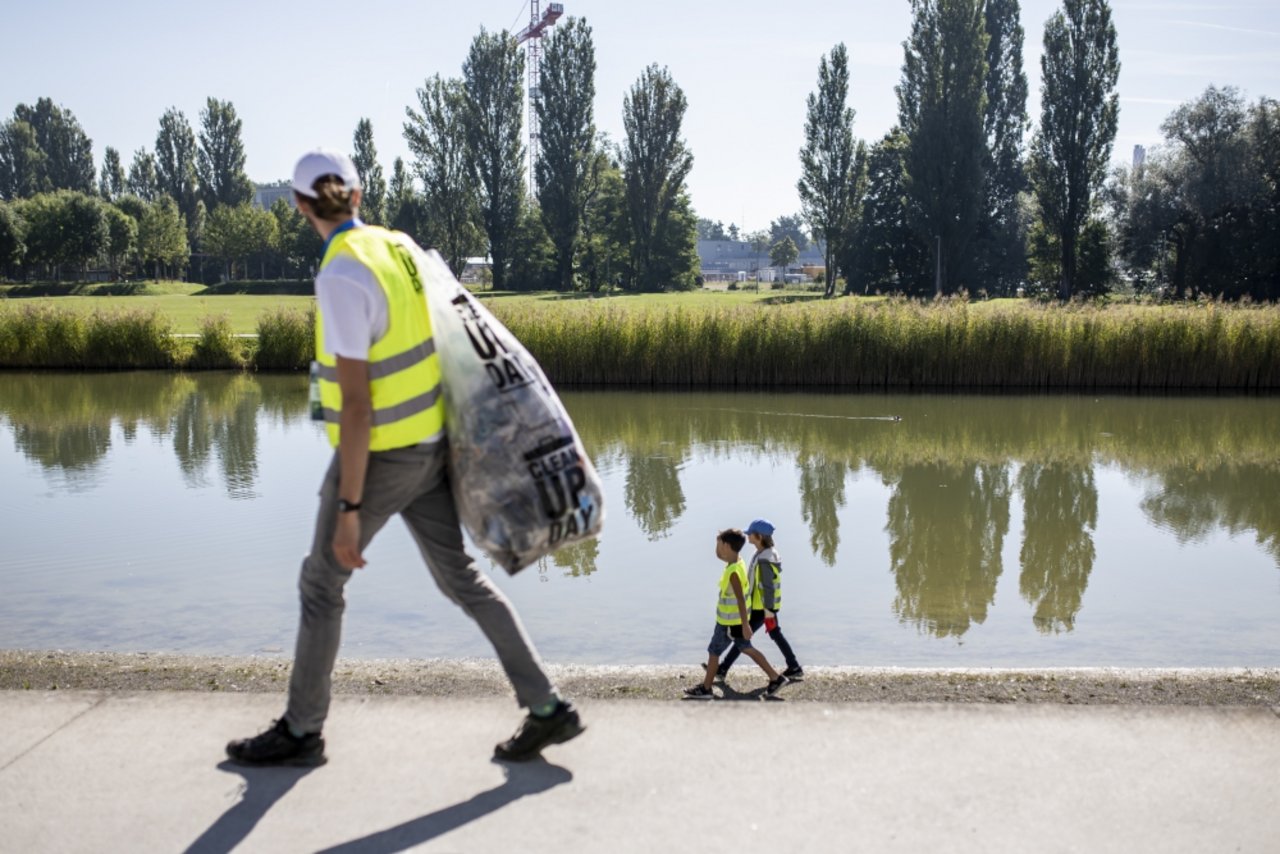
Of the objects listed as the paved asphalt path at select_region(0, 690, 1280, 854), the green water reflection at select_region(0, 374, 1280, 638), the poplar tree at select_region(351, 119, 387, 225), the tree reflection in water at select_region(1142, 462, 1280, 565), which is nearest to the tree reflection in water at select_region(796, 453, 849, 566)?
the green water reflection at select_region(0, 374, 1280, 638)

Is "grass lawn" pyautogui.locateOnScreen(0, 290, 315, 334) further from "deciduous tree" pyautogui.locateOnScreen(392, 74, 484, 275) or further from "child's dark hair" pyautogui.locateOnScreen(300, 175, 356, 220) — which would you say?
"child's dark hair" pyautogui.locateOnScreen(300, 175, 356, 220)

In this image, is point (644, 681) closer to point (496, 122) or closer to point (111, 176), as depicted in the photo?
point (496, 122)

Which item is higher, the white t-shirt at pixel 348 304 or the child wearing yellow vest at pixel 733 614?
the white t-shirt at pixel 348 304

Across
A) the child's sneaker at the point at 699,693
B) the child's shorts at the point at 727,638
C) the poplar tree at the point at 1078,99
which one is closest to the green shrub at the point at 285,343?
the child's shorts at the point at 727,638

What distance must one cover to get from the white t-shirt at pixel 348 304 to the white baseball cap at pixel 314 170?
1.02 feet

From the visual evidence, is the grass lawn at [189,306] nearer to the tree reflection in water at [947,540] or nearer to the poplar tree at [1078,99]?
the tree reflection in water at [947,540]

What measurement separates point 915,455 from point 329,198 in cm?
1156

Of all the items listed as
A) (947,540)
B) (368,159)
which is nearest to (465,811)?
(947,540)

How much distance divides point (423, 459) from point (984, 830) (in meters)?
1.84

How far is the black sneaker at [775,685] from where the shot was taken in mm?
4651

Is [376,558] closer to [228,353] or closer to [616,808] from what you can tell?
[616,808]

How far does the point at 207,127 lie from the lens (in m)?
82.8

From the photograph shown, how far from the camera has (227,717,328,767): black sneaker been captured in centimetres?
357

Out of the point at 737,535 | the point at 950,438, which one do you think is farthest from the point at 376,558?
the point at 950,438
